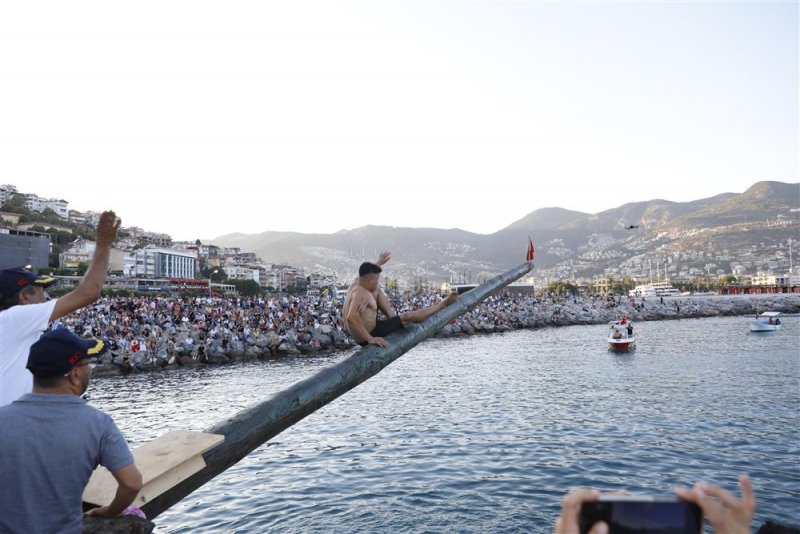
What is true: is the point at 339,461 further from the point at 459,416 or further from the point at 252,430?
the point at 252,430

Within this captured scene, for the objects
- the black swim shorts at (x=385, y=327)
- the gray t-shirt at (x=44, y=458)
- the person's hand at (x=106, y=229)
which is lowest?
the gray t-shirt at (x=44, y=458)

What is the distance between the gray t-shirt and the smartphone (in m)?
3.25

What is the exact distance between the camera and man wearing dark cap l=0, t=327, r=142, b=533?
3.35m

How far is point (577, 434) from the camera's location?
1798 centimetres

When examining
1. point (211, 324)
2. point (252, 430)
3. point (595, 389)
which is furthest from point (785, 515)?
point (211, 324)

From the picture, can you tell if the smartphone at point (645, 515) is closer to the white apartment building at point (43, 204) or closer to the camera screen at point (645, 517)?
the camera screen at point (645, 517)

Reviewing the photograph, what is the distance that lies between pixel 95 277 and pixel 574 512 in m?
3.84

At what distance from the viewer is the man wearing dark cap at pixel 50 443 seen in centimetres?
335

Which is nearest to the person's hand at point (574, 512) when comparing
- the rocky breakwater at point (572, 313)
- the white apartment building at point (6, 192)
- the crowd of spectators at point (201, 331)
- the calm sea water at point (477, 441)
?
the calm sea water at point (477, 441)

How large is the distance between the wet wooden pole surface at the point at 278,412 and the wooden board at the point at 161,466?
4.8 inches

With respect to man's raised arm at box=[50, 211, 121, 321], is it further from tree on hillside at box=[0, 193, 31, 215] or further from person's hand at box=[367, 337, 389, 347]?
tree on hillside at box=[0, 193, 31, 215]

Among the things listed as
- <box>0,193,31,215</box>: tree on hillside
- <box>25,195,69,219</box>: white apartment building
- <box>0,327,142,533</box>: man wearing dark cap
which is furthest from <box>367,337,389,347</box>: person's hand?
<box>25,195,69,219</box>: white apartment building

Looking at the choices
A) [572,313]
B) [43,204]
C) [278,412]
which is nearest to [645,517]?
[278,412]

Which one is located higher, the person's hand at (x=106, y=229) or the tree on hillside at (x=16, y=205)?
the tree on hillside at (x=16, y=205)
